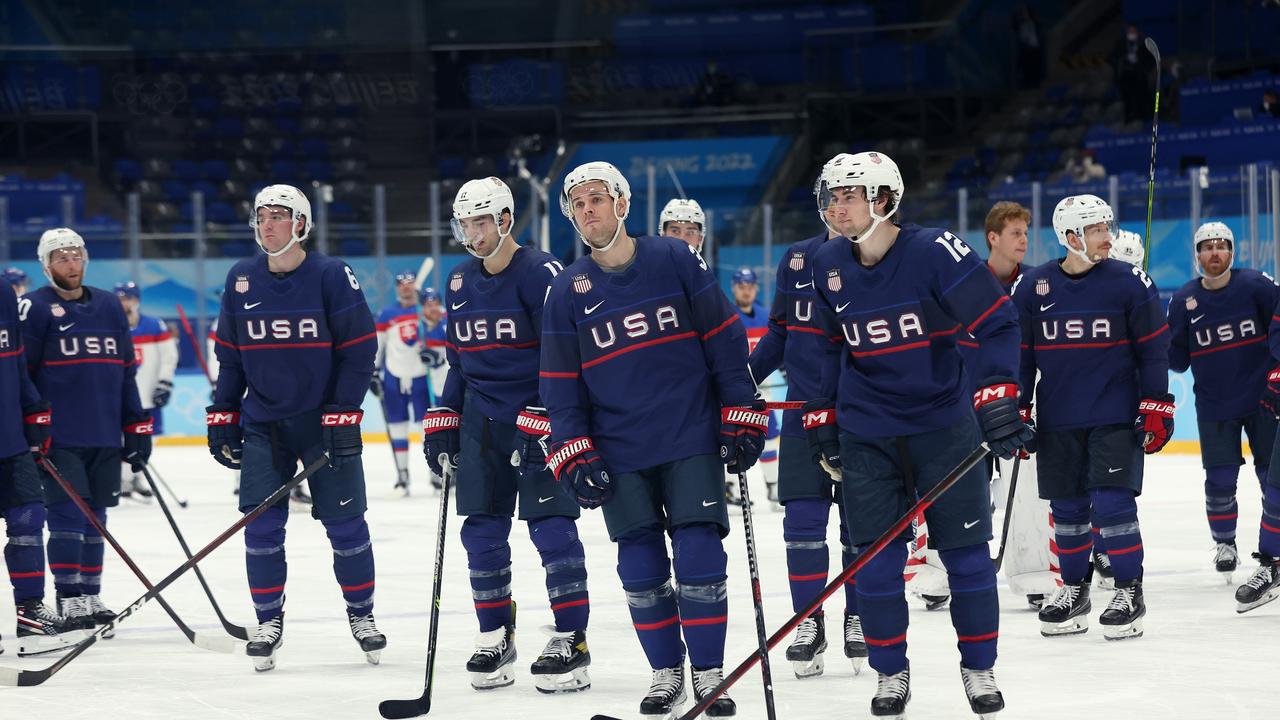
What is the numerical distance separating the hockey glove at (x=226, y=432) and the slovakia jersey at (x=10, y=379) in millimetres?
747

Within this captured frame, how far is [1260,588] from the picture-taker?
5840mm

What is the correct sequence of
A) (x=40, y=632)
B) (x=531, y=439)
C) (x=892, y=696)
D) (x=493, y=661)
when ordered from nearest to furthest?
1. (x=892, y=696)
2. (x=531, y=439)
3. (x=493, y=661)
4. (x=40, y=632)

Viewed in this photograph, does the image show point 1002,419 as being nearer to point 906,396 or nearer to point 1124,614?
point 906,396

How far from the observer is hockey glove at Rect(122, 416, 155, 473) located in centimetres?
609

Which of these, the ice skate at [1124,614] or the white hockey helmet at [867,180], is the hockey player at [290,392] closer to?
the white hockey helmet at [867,180]

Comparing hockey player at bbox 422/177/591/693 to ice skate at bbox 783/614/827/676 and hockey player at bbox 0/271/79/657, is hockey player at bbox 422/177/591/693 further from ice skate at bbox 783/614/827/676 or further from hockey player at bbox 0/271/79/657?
hockey player at bbox 0/271/79/657

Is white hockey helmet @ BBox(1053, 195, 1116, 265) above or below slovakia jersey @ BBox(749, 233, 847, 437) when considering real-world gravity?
above

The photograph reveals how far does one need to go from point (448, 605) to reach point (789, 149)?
46.8 feet

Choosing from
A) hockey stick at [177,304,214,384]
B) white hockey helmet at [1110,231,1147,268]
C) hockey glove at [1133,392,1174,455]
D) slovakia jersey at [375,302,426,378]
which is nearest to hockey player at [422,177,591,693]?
Answer: hockey glove at [1133,392,1174,455]

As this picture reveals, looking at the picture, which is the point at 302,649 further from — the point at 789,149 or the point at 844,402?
the point at 789,149

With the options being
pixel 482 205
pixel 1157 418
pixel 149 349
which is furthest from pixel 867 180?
pixel 149 349

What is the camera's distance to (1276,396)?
6062mm

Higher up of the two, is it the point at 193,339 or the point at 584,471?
the point at 193,339

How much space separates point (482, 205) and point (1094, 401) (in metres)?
2.13
